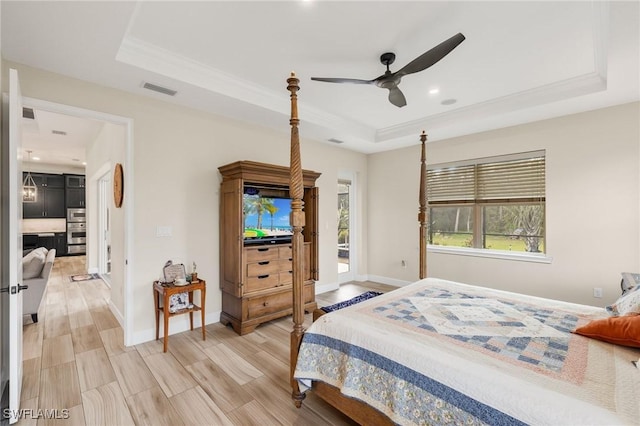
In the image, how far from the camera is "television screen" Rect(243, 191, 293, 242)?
356 centimetres

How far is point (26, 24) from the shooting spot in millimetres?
1936

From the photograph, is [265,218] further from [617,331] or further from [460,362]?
[617,331]

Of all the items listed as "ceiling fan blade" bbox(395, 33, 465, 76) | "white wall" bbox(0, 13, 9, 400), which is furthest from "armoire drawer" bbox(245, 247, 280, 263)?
"ceiling fan blade" bbox(395, 33, 465, 76)

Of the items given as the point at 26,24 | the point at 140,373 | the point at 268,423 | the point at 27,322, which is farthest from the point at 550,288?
the point at 27,322

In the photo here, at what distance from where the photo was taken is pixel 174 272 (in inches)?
124

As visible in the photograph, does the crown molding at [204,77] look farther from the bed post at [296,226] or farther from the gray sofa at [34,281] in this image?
the gray sofa at [34,281]

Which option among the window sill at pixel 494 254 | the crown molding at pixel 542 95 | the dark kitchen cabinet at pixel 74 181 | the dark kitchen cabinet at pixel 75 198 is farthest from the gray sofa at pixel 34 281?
the dark kitchen cabinet at pixel 74 181

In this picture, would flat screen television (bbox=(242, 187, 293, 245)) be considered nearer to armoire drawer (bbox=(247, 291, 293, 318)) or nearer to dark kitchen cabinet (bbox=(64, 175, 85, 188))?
armoire drawer (bbox=(247, 291, 293, 318))

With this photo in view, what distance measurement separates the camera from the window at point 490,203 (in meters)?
3.98

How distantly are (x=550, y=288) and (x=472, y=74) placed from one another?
2864mm

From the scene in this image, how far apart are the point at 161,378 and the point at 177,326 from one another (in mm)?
944

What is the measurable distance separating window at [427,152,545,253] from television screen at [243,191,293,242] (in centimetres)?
268

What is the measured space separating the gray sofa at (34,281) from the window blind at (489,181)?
18.7 feet

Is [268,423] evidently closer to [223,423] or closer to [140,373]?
[223,423]
